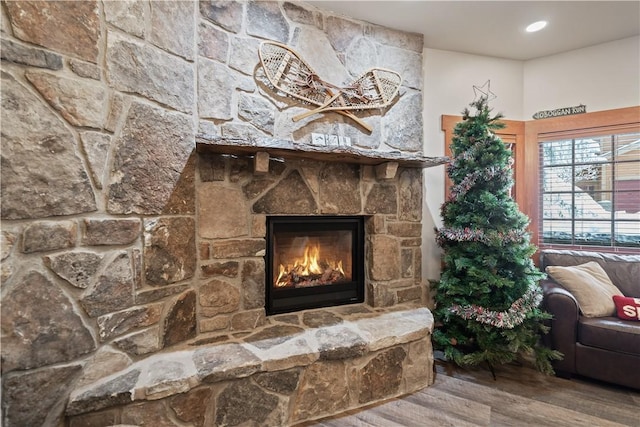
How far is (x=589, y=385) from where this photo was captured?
6.66 ft

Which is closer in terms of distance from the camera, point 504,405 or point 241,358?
point 241,358

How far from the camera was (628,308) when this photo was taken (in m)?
2.05

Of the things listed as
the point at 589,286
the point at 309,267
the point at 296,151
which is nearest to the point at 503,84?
the point at 589,286

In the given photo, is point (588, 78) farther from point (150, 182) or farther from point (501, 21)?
point (150, 182)

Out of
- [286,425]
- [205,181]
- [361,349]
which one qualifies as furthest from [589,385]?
A: [205,181]

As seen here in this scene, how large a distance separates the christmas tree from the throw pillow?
30 centimetres

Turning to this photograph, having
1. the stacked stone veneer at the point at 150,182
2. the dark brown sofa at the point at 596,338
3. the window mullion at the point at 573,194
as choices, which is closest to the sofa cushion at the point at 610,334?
the dark brown sofa at the point at 596,338

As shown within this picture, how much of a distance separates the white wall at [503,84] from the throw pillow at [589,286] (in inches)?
36.6

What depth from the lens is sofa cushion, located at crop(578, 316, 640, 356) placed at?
1911 mm

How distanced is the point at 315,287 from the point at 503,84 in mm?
2716

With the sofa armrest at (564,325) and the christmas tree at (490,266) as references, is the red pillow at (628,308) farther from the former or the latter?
the christmas tree at (490,266)

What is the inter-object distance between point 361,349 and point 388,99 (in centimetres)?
185

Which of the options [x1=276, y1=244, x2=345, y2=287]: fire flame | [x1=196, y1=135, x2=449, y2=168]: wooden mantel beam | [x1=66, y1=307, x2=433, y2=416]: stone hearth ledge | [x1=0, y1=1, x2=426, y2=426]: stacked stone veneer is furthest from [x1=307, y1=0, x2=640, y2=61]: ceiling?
[x1=66, y1=307, x2=433, y2=416]: stone hearth ledge

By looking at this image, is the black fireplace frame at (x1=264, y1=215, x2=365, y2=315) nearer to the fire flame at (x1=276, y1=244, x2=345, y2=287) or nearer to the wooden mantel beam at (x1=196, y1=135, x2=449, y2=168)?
the fire flame at (x1=276, y1=244, x2=345, y2=287)
